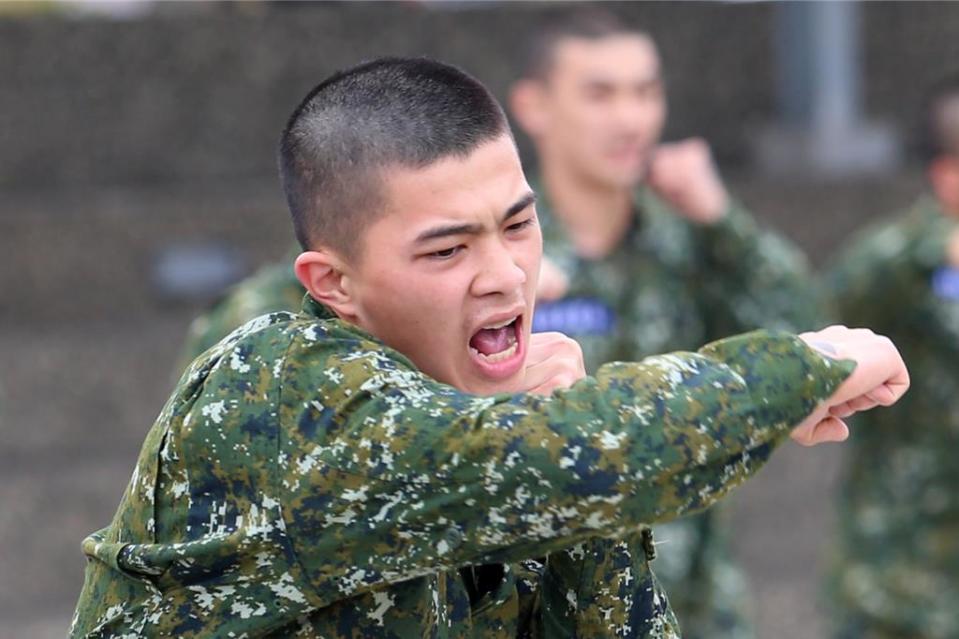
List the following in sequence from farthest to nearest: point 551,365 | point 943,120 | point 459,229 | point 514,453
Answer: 1. point 943,120
2. point 551,365
3. point 459,229
4. point 514,453

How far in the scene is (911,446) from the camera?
18.8ft

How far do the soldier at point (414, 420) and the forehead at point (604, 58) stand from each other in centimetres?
318

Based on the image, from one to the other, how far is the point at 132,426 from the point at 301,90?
1.59 m

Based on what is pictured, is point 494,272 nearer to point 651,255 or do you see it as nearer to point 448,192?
point 448,192

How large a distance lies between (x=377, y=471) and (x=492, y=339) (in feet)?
0.92

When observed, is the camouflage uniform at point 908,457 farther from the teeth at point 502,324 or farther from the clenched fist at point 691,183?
the teeth at point 502,324

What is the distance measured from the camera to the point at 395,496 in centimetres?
189

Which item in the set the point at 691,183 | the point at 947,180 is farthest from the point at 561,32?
the point at 947,180

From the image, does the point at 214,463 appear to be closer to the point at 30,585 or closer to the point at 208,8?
the point at 30,585

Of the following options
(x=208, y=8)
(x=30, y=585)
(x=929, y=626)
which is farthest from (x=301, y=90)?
(x=929, y=626)

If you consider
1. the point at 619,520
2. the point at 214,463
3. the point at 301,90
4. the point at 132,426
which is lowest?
the point at 619,520

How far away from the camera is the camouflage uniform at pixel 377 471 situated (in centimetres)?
186

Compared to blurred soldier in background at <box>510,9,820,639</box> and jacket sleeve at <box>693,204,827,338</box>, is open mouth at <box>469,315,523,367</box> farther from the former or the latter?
jacket sleeve at <box>693,204,827,338</box>

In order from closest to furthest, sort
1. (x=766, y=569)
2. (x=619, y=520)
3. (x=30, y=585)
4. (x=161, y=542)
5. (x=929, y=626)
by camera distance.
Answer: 1. (x=619, y=520)
2. (x=161, y=542)
3. (x=929, y=626)
4. (x=30, y=585)
5. (x=766, y=569)
